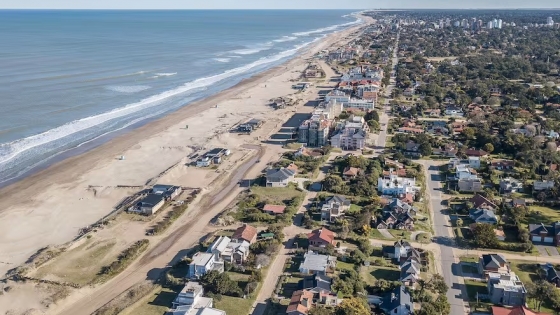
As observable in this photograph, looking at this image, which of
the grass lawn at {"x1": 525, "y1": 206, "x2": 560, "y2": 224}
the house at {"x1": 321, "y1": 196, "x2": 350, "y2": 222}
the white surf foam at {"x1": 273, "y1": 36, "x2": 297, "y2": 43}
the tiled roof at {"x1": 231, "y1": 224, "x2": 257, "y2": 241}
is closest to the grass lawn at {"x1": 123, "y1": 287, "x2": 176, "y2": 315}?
the tiled roof at {"x1": 231, "y1": 224, "x2": 257, "y2": 241}

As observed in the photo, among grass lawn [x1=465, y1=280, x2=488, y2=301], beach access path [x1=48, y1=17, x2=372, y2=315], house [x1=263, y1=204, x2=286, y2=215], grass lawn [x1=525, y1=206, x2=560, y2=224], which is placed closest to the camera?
beach access path [x1=48, y1=17, x2=372, y2=315]

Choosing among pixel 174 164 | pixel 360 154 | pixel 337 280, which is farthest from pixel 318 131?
pixel 337 280

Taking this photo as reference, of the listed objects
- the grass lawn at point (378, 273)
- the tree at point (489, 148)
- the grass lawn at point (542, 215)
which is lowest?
the grass lawn at point (378, 273)

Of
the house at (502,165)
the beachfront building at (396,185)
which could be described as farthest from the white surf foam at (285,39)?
the beachfront building at (396,185)

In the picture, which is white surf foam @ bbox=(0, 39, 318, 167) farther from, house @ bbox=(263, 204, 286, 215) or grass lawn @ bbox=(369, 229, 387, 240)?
grass lawn @ bbox=(369, 229, 387, 240)

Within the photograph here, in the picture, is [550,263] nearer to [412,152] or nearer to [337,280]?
[337,280]

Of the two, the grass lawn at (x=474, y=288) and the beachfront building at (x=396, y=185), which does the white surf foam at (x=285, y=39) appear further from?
the grass lawn at (x=474, y=288)

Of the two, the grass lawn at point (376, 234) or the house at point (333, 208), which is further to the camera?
the house at point (333, 208)
